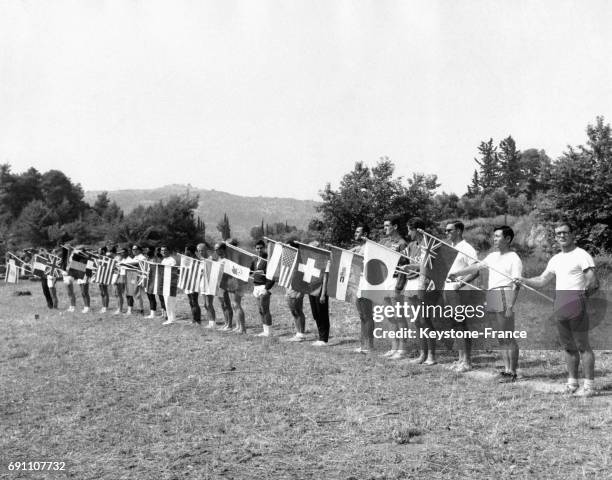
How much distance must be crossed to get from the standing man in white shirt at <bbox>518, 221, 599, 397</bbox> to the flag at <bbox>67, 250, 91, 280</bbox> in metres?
16.1

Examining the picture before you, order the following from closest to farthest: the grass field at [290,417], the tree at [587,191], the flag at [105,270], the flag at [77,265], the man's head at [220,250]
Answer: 1. the grass field at [290,417]
2. the man's head at [220,250]
3. the flag at [105,270]
4. the flag at [77,265]
5. the tree at [587,191]

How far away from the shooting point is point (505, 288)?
813cm

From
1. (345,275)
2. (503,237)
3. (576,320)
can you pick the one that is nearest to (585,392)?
(576,320)

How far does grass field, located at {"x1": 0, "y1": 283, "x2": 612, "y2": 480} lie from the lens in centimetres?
545

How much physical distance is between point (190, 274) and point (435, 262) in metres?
8.01

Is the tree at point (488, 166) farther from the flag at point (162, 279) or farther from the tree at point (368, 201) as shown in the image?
the flag at point (162, 279)

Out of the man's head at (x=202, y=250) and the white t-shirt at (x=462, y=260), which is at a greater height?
the man's head at (x=202, y=250)

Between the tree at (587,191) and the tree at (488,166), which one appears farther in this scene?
the tree at (488,166)

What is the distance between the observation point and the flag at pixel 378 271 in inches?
402

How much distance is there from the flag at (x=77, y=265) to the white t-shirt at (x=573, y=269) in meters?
16.1

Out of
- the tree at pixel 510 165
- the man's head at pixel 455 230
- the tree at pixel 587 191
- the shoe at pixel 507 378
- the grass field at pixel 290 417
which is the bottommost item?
the grass field at pixel 290 417

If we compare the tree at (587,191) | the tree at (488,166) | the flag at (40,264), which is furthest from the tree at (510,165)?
the flag at (40,264)

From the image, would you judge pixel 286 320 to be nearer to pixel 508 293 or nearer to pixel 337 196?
pixel 508 293

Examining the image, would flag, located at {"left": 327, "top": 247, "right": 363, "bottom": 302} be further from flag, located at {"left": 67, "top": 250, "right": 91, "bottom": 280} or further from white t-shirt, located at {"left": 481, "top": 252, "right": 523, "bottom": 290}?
flag, located at {"left": 67, "top": 250, "right": 91, "bottom": 280}
